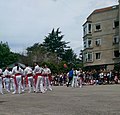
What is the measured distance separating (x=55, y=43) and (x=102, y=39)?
1341 inches

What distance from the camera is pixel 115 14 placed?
7162cm

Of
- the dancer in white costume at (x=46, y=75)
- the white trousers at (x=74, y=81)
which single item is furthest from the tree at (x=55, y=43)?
the dancer in white costume at (x=46, y=75)

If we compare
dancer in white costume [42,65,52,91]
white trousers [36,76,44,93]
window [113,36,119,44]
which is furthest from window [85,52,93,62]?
white trousers [36,76,44,93]

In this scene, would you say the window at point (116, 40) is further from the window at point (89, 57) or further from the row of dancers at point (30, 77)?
the row of dancers at point (30, 77)

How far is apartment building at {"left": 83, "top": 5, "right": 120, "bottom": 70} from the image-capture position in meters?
71.7

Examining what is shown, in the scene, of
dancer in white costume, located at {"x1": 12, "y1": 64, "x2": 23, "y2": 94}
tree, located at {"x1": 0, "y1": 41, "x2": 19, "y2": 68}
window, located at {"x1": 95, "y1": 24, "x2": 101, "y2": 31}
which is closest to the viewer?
dancer in white costume, located at {"x1": 12, "y1": 64, "x2": 23, "y2": 94}

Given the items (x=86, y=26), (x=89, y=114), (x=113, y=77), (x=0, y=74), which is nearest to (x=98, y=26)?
(x=86, y=26)

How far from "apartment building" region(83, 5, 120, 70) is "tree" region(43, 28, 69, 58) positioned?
96.4 ft

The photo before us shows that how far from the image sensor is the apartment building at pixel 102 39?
7169cm

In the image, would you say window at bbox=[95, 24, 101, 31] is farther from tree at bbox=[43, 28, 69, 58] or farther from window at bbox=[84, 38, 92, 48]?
tree at bbox=[43, 28, 69, 58]

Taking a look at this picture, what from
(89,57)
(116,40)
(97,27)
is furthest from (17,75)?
(89,57)

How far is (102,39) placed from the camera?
243 feet

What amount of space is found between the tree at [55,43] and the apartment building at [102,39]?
29371 mm

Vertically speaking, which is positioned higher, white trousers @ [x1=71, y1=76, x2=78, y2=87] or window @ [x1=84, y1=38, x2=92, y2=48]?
window @ [x1=84, y1=38, x2=92, y2=48]
